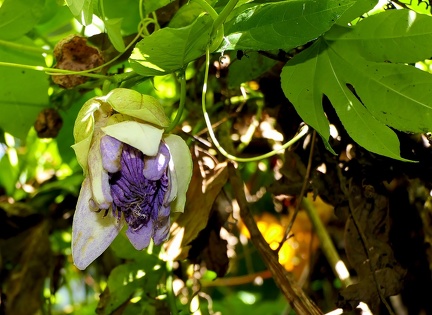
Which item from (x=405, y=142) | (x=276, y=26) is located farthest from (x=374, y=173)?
(x=276, y=26)

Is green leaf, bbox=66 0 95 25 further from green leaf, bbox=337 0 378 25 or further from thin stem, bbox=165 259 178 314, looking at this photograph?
thin stem, bbox=165 259 178 314

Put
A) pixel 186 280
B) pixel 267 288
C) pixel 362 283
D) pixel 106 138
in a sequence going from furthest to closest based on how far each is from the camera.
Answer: pixel 267 288 < pixel 186 280 < pixel 362 283 < pixel 106 138

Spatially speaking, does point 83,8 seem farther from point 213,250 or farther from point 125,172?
point 213,250

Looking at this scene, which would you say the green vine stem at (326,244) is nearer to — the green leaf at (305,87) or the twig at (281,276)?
the twig at (281,276)

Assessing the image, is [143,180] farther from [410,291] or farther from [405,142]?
[410,291]

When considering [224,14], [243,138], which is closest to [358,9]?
[224,14]

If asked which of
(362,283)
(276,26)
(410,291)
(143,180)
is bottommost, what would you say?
(410,291)

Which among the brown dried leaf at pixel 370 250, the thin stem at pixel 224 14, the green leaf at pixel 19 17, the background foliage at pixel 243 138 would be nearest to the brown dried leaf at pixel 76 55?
the background foliage at pixel 243 138
